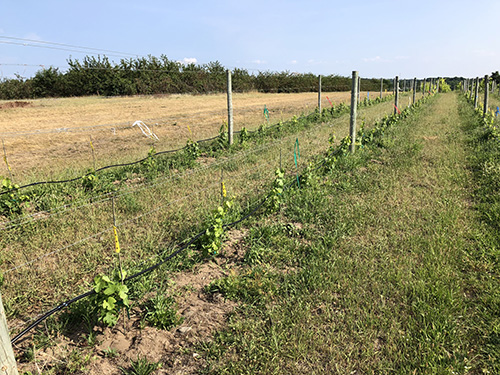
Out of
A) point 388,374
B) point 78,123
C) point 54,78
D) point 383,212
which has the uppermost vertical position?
point 54,78

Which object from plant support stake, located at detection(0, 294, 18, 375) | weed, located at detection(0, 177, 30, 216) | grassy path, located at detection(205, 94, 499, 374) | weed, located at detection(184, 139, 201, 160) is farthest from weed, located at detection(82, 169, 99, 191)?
plant support stake, located at detection(0, 294, 18, 375)

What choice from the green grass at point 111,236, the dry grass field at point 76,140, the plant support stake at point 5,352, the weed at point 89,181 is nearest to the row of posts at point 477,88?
the dry grass field at point 76,140

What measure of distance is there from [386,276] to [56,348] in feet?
9.93

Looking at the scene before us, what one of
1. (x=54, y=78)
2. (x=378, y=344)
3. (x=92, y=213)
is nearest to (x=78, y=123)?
(x=92, y=213)

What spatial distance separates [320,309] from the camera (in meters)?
3.11

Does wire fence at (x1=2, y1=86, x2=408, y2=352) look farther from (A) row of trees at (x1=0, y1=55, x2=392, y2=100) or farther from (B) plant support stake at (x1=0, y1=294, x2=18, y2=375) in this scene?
(A) row of trees at (x1=0, y1=55, x2=392, y2=100)

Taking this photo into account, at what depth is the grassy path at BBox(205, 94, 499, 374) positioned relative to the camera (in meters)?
2.58

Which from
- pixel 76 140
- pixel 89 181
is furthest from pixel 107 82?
pixel 89 181

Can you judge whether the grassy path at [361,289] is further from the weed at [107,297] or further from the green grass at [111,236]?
the weed at [107,297]

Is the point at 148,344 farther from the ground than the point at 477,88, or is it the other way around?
the point at 477,88

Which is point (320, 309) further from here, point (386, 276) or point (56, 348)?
point (56, 348)

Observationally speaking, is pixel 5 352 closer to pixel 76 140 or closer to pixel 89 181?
pixel 89 181

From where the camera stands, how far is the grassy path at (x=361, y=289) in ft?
8.46

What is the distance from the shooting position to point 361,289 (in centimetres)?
333
